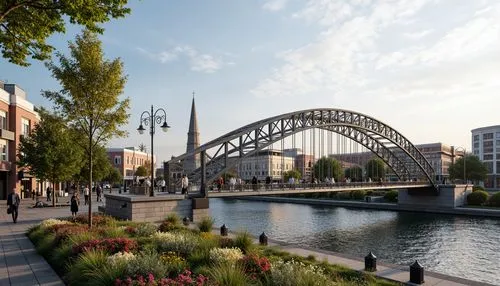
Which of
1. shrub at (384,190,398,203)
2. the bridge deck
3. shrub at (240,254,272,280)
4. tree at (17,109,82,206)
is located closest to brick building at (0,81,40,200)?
tree at (17,109,82,206)

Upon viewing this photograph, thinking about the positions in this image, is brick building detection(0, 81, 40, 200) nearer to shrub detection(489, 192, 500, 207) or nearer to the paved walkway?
the paved walkway

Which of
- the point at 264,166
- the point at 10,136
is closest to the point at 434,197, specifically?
the point at 10,136

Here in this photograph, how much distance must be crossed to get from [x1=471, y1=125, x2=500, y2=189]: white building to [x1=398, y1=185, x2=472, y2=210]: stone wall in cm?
8133

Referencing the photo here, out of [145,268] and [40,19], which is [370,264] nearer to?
[145,268]

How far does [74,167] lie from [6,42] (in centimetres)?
2673

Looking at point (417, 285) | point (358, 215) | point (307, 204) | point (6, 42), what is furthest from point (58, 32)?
point (307, 204)

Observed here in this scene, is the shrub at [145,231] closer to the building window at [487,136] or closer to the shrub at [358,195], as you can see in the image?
the shrub at [358,195]

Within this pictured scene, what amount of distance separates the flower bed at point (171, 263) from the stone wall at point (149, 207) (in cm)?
708

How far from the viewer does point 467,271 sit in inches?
894

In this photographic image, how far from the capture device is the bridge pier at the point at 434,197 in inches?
2265

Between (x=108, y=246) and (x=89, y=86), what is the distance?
30.9 ft

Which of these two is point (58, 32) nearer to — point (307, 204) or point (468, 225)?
point (468, 225)

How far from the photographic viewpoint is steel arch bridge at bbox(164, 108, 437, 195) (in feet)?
115

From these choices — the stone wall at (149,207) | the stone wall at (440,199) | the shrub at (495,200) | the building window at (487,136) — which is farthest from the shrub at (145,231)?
the building window at (487,136)
